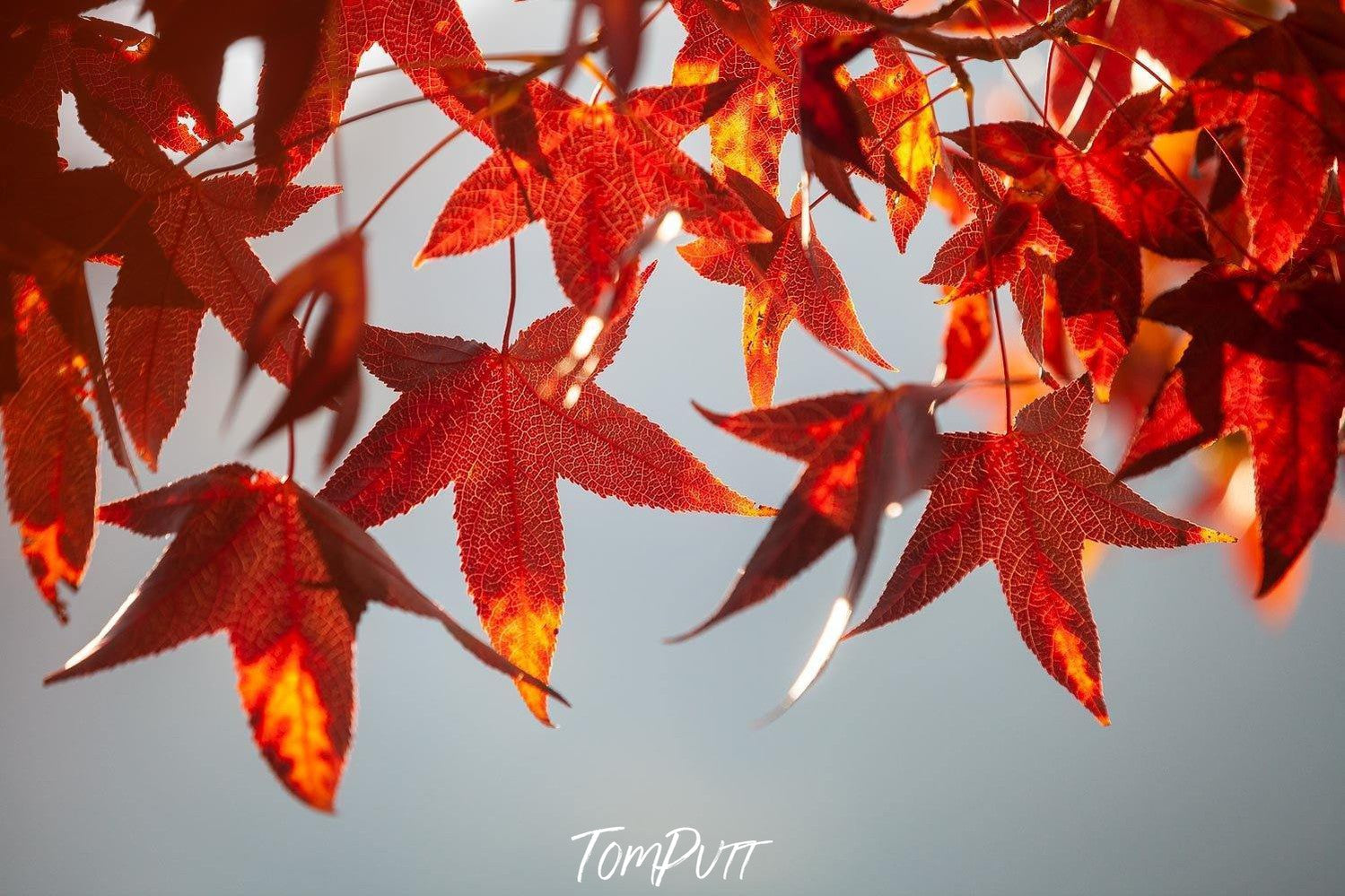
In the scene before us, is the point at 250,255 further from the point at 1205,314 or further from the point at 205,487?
the point at 1205,314

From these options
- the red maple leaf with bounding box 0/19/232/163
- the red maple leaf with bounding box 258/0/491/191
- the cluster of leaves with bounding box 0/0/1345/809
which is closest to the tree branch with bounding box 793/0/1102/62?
the cluster of leaves with bounding box 0/0/1345/809

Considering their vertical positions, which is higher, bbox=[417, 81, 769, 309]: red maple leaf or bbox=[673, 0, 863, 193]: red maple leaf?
bbox=[673, 0, 863, 193]: red maple leaf

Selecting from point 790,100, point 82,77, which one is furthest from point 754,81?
point 82,77

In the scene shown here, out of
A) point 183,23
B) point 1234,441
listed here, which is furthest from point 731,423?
point 1234,441

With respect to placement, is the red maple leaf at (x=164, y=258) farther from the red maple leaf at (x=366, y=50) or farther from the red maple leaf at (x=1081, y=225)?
the red maple leaf at (x=1081, y=225)

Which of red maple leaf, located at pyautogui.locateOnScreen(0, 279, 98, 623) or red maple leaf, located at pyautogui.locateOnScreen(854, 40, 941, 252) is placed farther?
red maple leaf, located at pyautogui.locateOnScreen(854, 40, 941, 252)

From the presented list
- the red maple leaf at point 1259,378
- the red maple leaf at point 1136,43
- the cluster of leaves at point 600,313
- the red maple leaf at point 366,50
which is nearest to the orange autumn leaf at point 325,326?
the cluster of leaves at point 600,313

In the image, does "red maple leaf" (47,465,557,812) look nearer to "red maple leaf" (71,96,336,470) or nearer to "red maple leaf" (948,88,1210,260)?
"red maple leaf" (71,96,336,470)

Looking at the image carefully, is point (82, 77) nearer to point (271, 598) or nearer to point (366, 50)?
point (366, 50)
